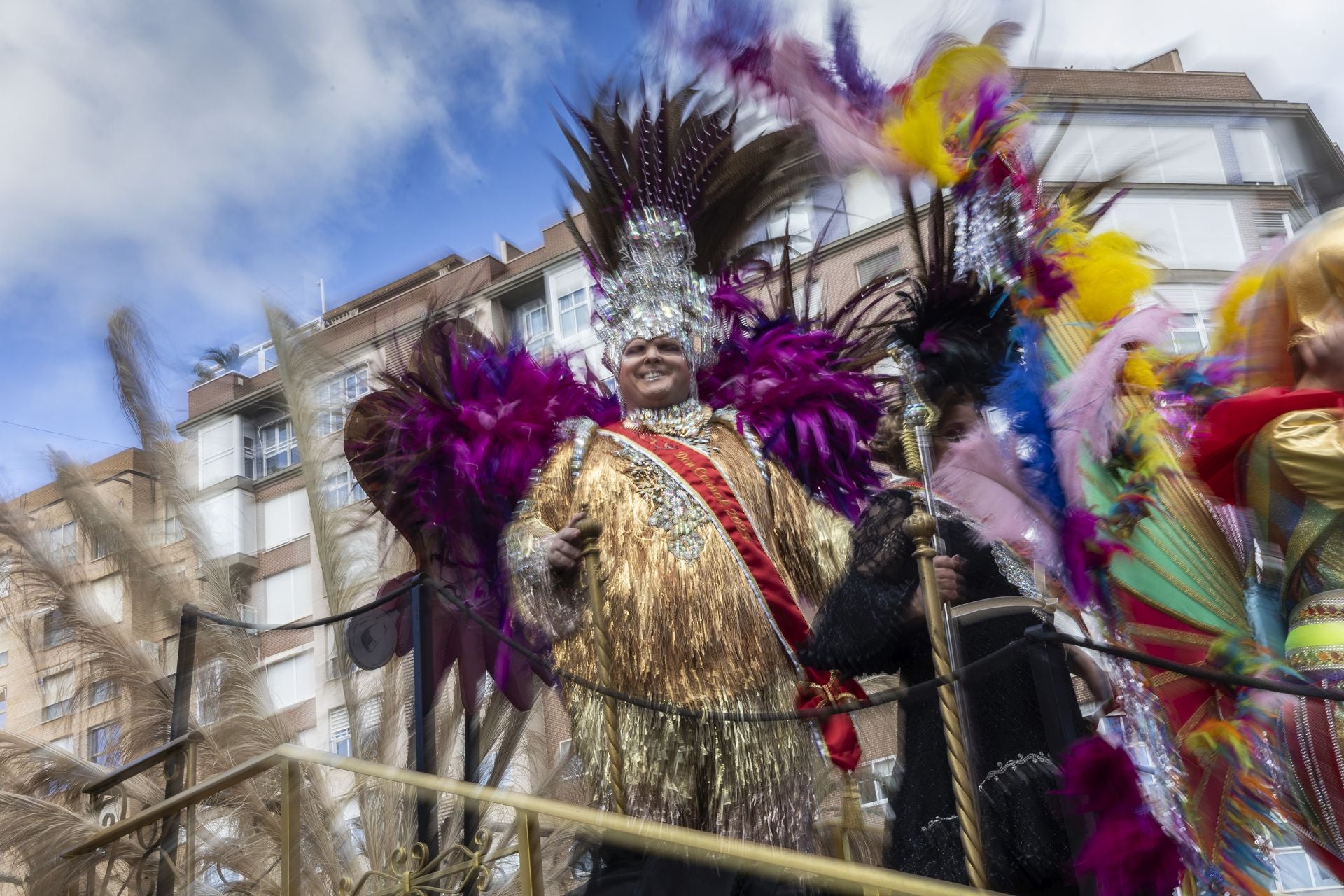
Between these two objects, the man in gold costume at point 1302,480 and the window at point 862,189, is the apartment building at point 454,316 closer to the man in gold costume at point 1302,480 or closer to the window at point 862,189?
the window at point 862,189

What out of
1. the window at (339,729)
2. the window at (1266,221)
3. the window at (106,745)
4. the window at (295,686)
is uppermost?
the window at (1266,221)

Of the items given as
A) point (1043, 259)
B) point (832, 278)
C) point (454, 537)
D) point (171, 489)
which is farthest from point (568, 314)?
point (1043, 259)

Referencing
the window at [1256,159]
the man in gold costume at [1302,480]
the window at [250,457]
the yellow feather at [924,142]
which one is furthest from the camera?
the window at [250,457]

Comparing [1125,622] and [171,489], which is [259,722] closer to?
[171,489]

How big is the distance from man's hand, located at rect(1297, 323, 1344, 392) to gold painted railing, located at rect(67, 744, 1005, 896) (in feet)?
4.73

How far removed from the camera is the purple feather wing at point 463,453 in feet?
14.1

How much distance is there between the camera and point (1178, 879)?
2.98m

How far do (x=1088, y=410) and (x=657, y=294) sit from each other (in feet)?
5.10

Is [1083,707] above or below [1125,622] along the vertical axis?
below

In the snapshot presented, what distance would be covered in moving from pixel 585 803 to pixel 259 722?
207 cm

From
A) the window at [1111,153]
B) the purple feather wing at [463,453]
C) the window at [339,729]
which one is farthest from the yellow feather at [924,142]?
the window at [339,729]

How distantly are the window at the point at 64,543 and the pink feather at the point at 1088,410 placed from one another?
4161mm

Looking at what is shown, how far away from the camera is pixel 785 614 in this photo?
148 inches

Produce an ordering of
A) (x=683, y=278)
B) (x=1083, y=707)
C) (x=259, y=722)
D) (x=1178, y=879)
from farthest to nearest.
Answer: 1. (x=259, y=722)
2. (x=683, y=278)
3. (x=1083, y=707)
4. (x=1178, y=879)
